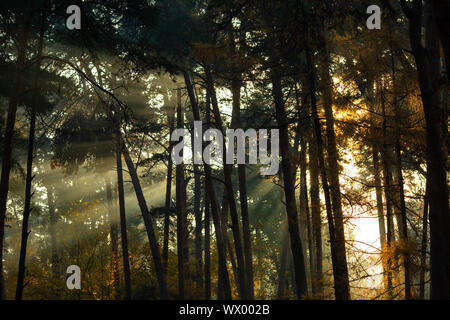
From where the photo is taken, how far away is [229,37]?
1339 centimetres

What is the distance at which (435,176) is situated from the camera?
6.65 metres

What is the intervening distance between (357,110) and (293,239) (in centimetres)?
380

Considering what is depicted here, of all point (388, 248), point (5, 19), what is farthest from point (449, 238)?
point (5, 19)

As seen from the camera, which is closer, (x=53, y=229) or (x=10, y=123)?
(x=10, y=123)

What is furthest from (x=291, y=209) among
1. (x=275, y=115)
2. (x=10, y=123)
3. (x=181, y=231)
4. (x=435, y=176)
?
(x=181, y=231)

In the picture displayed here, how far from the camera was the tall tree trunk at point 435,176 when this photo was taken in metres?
6.48

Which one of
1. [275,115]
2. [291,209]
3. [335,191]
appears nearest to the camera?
[335,191]

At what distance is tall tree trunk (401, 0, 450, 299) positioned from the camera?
21.3 ft

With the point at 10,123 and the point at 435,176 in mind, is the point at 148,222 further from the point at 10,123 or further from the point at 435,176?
the point at 435,176

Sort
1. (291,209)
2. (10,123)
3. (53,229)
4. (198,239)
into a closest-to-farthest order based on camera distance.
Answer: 1. (10,123)
2. (291,209)
3. (198,239)
4. (53,229)

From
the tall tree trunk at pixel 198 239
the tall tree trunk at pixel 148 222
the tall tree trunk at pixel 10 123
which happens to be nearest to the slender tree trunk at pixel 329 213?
the tall tree trunk at pixel 10 123

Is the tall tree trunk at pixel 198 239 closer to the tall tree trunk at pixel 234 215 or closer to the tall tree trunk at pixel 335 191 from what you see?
the tall tree trunk at pixel 234 215

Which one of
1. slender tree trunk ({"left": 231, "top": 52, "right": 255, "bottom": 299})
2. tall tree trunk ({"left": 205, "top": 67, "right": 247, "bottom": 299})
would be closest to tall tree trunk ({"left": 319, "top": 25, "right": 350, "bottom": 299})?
tall tree trunk ({"left": 205, "top": 67, "right": 247, "bottom": 299})
